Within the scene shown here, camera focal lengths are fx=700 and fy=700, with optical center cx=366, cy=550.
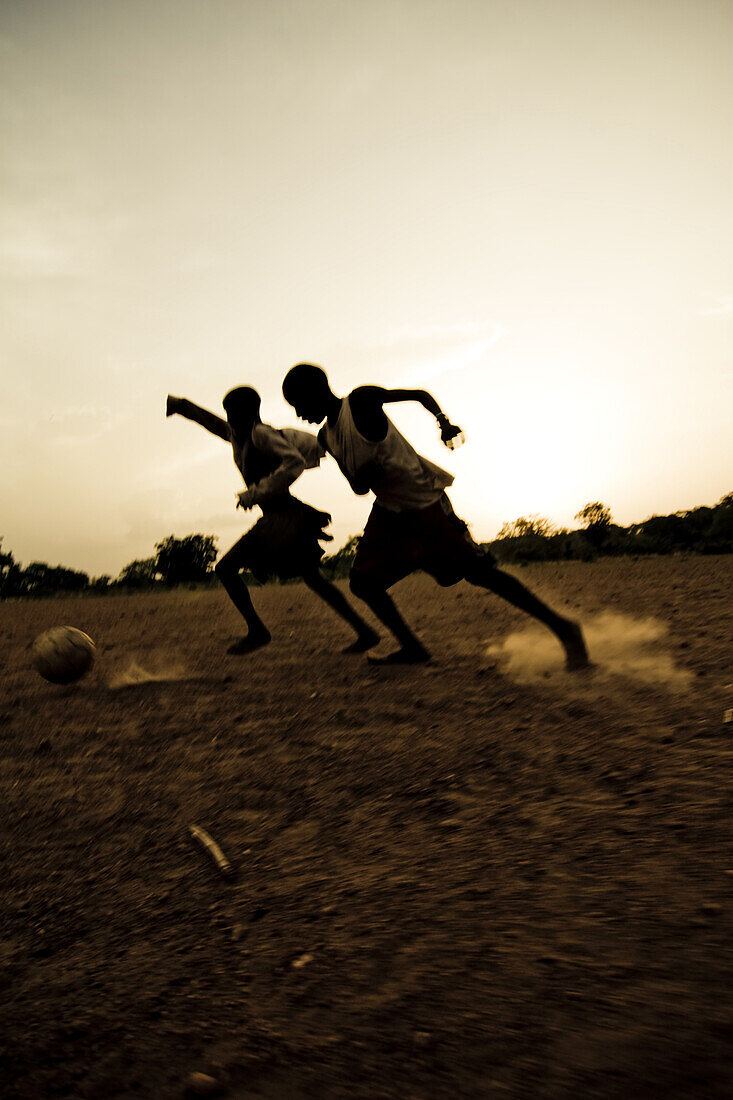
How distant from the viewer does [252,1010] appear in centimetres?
158

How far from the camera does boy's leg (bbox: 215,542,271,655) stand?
521cm

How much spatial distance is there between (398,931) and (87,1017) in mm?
768

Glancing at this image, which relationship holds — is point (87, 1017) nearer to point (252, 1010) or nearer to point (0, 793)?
point (252, 1010)

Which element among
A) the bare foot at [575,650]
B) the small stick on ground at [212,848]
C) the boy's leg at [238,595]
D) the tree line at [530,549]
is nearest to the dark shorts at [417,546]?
the bare foot at [575,650]

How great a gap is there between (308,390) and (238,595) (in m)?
1.80

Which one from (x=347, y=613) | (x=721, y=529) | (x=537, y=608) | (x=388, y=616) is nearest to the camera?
(x=537, y=608)

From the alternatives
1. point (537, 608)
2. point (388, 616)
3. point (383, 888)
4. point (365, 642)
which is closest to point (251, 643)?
point (365, 642)

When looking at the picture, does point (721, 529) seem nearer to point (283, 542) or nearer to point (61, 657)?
point (283, 542)

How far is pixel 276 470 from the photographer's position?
495 cm

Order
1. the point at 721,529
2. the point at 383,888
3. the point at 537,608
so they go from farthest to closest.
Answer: the point at 721,529 → the point at 537,608 → the point at 383,888

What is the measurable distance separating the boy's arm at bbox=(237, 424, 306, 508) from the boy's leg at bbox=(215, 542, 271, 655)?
1.55 ft

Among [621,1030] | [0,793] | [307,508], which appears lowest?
[621,1030]

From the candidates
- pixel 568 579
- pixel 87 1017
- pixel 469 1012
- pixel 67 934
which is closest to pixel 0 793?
pixel 67 934

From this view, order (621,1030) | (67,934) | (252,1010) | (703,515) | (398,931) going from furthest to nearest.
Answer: (703,515), (67,934), (398,931), (252,1010), (621,1030)
